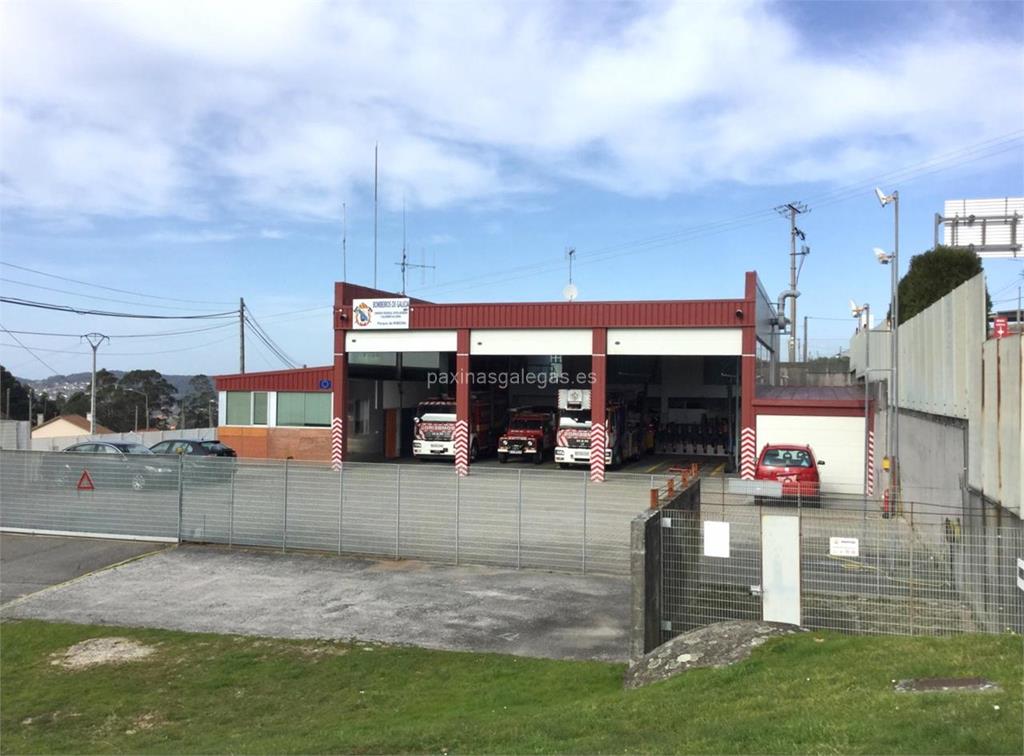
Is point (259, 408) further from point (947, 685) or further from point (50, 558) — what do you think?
point (947, 685)

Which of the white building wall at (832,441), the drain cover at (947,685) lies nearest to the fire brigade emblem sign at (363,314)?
the white building wall at (832,441)

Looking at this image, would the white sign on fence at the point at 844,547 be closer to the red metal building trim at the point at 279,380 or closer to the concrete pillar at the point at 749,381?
the concrete pillar at the point at 749,381

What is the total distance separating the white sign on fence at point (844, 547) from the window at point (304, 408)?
28311 mm

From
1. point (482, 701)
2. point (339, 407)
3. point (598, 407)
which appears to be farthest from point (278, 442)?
point (482, 701)

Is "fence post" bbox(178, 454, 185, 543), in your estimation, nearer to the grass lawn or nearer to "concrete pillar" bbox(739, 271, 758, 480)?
the grass lawn

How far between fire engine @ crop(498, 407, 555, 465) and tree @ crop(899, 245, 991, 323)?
15321 mm

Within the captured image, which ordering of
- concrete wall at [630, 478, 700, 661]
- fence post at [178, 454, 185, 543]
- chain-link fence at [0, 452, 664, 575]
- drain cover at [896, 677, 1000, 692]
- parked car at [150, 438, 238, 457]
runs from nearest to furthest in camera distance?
drain cover at [896, 677, 1000, 692], concrete wall at [630, 478, 700, 661], chain-link fence at [0, 452, 664, 575], fence post at [178, 454, 185, 543], parked car at [150, 438, 238, 457]

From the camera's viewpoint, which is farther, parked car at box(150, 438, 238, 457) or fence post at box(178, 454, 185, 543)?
parked car at box(150, 438, 238, 457)

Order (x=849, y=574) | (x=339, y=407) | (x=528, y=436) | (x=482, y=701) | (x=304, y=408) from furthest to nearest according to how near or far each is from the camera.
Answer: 1. (x=304, y=408)
2. (x=528, y=436)
3. (x=339, y=407)
4. (x=849, y=574)
5. (x=482, y=701)

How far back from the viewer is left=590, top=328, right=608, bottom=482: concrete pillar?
2798 cm

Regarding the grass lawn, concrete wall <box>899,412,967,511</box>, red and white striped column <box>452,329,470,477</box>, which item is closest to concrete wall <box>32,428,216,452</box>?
red and white striped column <box>452,329,470,477</box>

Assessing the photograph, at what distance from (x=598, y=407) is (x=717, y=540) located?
62.5 feet

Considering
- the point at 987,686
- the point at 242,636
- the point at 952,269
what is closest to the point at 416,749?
the point at 987,686

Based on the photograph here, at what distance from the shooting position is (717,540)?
9.41 metres
